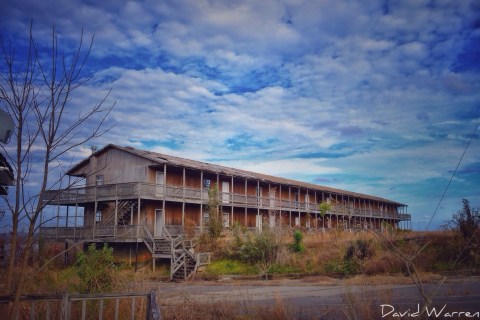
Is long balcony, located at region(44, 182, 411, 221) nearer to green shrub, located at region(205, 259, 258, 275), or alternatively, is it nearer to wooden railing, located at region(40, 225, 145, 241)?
wooden railing, located at region(40, 225, 145, 241)

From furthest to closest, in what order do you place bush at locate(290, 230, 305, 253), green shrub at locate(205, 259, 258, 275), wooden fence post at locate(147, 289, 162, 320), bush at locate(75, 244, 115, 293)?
1. bush at locate(290, 230, 305, 253)
2. green shrub at locate(205, 259, 258, 275)
3. bush at locate(75, 244, 115, 293)
4. wooden fence post at locate(147, 289, 162, 320)

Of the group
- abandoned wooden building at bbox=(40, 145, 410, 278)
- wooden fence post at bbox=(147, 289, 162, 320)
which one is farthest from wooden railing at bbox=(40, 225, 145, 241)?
wooden fence post at bbox=(147, 289, 162, 320)

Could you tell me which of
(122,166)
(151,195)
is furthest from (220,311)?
(122,166)

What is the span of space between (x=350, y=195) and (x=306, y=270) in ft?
105

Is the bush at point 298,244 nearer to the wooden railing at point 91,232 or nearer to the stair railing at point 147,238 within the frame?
the stair railing at point 147,238

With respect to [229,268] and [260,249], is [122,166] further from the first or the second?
[260,249]

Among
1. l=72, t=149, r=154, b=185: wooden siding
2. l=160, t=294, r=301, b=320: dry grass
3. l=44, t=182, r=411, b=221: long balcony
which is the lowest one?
l=160, t=294, r=301, b=320: dry grass

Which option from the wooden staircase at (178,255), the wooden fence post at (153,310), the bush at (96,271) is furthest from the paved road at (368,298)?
the wooden staircase at (178,255)

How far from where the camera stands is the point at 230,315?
30.6ft

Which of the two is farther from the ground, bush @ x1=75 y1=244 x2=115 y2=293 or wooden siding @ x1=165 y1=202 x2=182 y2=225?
wooden siding @ x1=165 y1=202 x2=182 y2=225

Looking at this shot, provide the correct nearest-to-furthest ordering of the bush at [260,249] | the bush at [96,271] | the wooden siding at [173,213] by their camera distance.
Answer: the bush at [96,271] < the bush at [260,249] < the wooden siding at [173,213]

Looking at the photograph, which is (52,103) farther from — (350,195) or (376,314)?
(350,195)

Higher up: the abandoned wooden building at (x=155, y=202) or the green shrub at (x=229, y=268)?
the abandoned wooden building at (x=155, y=202)

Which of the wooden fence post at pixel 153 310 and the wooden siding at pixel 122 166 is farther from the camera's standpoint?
the wooden siding at pixel 122 166
